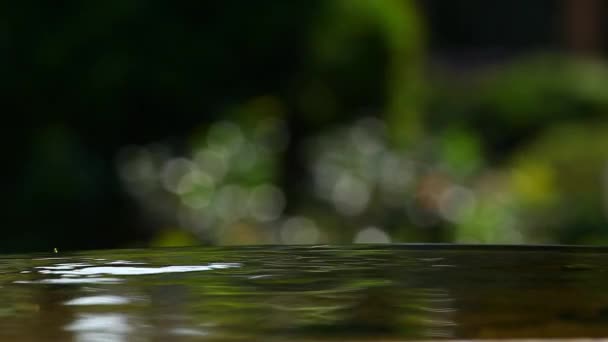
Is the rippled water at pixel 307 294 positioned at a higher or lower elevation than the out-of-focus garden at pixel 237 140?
lower

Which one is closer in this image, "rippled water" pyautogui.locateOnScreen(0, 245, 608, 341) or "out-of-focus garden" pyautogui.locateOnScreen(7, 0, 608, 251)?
"rippled water" pyautogui.locateOnScreen(0, 245, 608, 341)

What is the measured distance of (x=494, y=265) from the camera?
1685mm

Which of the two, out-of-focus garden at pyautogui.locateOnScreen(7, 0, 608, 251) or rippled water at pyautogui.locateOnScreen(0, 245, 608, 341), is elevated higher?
out-of-focus garden at pyautogui.locateOnScreen(7, 0, 608, 251)

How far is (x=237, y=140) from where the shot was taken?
294 inches

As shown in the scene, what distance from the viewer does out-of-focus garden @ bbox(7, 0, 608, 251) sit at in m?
6.93

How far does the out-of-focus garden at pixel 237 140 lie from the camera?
6926 mm

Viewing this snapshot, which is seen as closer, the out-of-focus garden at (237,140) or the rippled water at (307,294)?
the rippled water at (307,294)

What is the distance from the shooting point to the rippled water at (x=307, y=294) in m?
Result: 1.15

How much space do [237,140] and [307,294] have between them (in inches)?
239

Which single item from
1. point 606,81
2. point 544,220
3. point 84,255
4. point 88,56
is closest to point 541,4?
point 606,81

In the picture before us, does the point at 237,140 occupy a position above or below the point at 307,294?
above

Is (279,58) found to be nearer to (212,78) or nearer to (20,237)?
(212,78)

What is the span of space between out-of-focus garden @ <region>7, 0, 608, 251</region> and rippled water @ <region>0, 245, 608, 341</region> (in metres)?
4.76

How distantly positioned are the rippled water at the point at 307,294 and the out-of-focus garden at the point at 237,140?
4.76m
